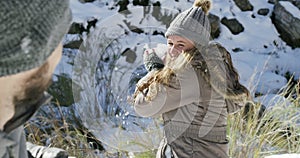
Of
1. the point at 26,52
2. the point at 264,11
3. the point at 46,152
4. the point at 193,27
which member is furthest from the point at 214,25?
the point at 26,52

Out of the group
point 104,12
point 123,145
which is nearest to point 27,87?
point 123,145

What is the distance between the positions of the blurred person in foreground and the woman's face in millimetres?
1324

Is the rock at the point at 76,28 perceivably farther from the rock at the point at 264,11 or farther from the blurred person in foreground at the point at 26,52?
the blurred person in foreground at the point at 26,52

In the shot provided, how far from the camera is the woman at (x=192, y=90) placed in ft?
6.82

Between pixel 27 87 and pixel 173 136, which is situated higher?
pixel 27 87

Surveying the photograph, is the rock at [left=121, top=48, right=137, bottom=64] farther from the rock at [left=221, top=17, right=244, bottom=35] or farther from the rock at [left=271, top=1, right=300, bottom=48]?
the rock at [left=271, top=1, right=300, bottom=48]

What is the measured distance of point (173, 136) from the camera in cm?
221

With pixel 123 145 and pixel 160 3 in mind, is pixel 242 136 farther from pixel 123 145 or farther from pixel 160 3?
pixel 160 3

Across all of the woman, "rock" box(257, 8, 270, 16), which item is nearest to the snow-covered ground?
"rock" box(257, 8, 270, 16)

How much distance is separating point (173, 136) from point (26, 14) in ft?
5.26

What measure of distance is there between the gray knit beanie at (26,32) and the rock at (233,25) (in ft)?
17.0

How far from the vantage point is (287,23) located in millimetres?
5738

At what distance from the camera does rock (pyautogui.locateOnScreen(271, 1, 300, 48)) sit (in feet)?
18.5

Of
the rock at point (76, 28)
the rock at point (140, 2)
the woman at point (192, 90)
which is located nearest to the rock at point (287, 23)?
the rock at point (140, 2)
